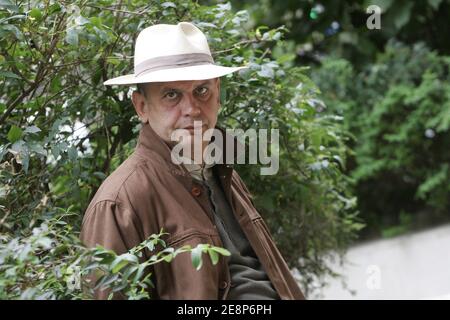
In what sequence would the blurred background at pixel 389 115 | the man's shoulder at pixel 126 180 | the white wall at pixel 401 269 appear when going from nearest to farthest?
the man's shoulder at pixel 126 180 < the white wall at pixel 401 269 < the blurred background at pixel 389 115

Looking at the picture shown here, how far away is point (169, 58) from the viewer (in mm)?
3090

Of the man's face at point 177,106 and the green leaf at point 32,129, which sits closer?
the man's face at point 177,106

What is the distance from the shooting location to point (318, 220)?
4.85 metres

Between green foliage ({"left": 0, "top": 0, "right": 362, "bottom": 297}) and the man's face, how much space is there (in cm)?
40

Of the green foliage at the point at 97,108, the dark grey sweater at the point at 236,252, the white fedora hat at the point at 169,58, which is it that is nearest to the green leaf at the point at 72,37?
the green foliage at the point at 97,108

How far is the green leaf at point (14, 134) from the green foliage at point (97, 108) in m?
0.01

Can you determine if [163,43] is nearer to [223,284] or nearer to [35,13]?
[35,13]

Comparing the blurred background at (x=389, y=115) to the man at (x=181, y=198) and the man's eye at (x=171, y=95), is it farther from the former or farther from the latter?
the man's eye at (x=171, y=95)

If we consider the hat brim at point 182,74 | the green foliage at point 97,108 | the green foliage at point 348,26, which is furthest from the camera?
the green foliage at point 348,26

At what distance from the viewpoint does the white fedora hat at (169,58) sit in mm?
3055

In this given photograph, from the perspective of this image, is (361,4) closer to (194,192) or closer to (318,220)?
(318,220)
